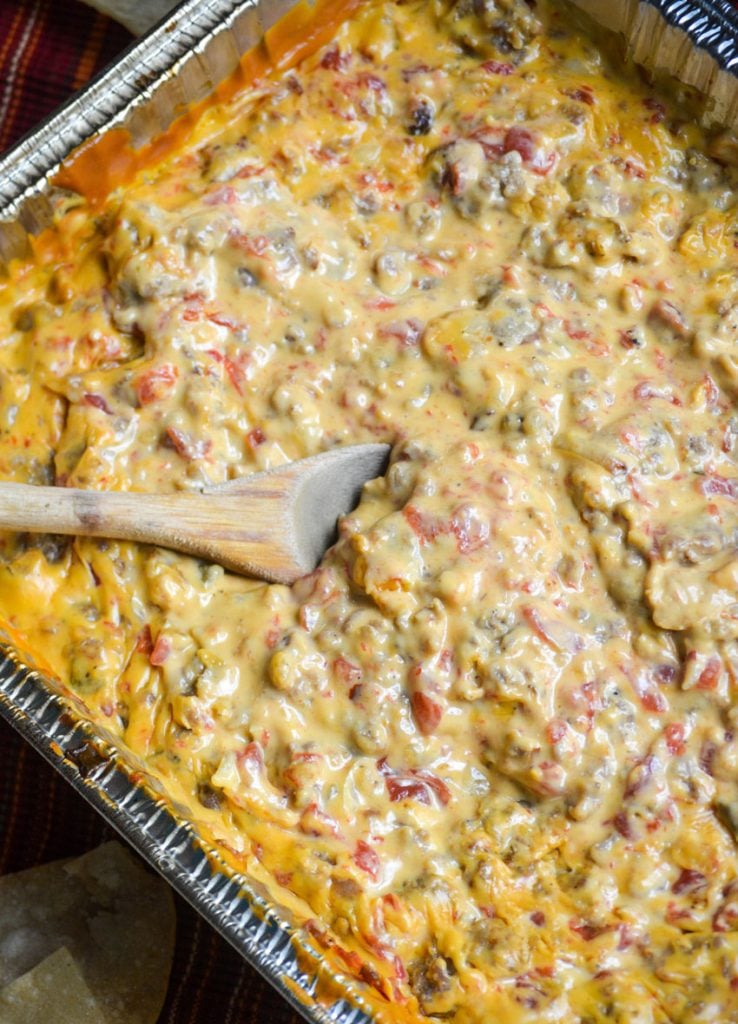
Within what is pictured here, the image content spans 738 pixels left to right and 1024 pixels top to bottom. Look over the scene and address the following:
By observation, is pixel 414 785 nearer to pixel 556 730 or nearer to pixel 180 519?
pixel 556 730

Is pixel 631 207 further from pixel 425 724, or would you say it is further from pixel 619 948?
pixel 619 948

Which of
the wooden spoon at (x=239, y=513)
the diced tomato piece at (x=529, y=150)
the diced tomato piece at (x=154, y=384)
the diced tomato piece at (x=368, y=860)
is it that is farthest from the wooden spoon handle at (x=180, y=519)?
the diced tomato piece at (x=529, y=150)


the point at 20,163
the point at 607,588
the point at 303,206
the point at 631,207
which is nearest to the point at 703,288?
the point at 631,207

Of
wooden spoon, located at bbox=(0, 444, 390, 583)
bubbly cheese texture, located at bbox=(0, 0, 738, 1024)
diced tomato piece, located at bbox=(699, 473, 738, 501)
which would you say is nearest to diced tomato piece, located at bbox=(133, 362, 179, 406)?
bubbly cheese texture, located at bbox=(0, 0, 738, 1024)

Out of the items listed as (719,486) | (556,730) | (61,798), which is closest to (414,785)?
(556,730)

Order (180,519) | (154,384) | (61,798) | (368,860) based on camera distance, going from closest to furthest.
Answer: (368,860) < (180,519) < (154,384) < (61,798)

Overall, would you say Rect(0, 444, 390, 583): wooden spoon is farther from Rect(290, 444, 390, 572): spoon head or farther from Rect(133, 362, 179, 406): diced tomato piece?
Rect(133, 362, 179, 406): diced tomato piece
